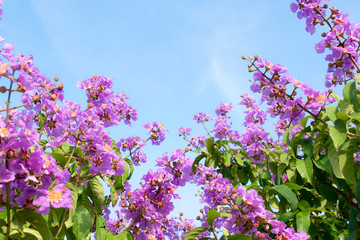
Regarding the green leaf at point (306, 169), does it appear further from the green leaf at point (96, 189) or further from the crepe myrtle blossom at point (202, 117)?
the crepe myrtle blossom at point (202, 117)

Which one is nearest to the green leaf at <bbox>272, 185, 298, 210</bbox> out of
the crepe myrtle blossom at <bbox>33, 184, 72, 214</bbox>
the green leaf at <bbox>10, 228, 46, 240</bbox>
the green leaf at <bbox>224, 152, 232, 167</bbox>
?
the crepe myrtle blossom at <bbox>33, 184, 72, 214</bbox>

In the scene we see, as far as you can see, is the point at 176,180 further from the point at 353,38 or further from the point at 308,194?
the point at 353,38

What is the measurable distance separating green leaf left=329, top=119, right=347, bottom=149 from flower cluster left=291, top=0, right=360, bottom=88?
680 mm

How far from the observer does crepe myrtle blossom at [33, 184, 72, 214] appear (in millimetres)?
1446

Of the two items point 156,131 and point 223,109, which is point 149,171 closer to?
point 156,131

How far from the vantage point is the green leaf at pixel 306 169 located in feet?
7.81

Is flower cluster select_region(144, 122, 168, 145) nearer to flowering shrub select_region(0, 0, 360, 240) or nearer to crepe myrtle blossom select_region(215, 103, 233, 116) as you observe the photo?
flowering shrub select_region(0, 0, 360, 240)

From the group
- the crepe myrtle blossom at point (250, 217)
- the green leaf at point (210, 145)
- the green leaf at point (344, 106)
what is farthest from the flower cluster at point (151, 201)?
the green leaf at point (210, 145)

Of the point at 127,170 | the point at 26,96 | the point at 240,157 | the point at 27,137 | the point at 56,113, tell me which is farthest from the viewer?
the point at 240,157

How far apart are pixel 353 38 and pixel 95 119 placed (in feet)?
6.67

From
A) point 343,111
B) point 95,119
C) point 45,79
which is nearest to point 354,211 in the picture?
point 343,111

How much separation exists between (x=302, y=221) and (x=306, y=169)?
1.37 ft

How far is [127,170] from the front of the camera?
2.84 metres

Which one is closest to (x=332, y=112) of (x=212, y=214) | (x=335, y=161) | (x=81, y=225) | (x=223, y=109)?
(x=335, y=161)
